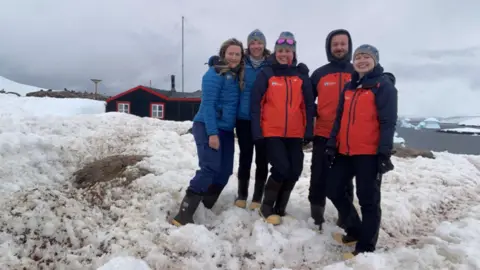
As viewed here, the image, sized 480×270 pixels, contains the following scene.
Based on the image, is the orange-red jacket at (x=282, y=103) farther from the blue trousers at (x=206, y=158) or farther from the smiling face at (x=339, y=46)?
the blue trousers at (x=206, y=158)

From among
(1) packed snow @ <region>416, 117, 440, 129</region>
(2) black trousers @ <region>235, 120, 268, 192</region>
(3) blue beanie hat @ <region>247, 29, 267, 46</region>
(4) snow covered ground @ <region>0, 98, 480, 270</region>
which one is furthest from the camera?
(1) packed snow @ <region>416, 117, 440, 129</region>

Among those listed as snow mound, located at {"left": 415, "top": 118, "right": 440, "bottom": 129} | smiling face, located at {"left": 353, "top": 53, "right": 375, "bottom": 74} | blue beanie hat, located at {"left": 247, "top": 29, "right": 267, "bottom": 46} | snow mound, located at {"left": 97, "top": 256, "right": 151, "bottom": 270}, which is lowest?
snow mound, located at {"left": 415, "top": 118, "right": 440, "bottom": 129}

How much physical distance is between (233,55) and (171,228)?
2.42 metres

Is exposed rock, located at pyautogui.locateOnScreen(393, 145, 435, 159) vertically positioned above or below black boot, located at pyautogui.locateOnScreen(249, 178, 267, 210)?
below


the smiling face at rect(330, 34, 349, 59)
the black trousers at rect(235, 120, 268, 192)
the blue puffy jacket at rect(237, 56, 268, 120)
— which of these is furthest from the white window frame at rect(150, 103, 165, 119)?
the smiling face at rect(330, 34, 349, 59)

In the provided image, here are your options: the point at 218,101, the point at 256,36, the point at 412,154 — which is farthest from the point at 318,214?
the point at 412,154

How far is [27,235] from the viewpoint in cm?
396

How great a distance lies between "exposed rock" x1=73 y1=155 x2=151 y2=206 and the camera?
5528mm

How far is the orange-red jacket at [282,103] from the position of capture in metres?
4.57

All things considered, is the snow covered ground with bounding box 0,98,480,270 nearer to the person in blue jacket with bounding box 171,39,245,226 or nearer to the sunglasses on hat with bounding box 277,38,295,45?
the person in blue jacket with bounding box 171,39,245,226

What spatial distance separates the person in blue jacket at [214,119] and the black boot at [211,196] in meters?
0.17

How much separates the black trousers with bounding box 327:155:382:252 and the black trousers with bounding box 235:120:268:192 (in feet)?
3.36

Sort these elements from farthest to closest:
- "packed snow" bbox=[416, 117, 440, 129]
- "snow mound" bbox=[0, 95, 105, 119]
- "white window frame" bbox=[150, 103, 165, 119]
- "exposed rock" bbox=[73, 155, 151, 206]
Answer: "packed snow" bbox=[416, 117, 440, 129] → "white window frame" bbox=[150, 103, 165, 119] → "snow mound" bbox=[0, 95, 105, 119] → "exposed rock" bbox=[73, 155, 151, 206]

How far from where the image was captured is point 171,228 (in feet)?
14.6
